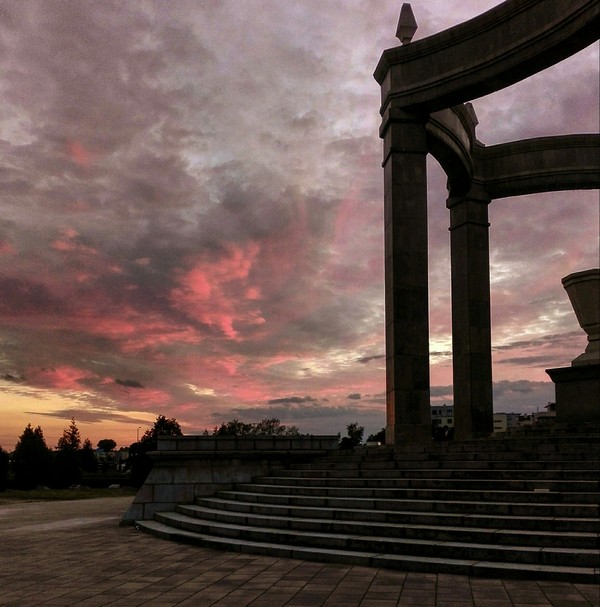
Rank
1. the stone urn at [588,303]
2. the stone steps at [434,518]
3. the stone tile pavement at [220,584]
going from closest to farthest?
the stone tile pavement at [220,584], the stone steps at [434,518], the stone urn at [588,303]

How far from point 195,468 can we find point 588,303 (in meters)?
13.8

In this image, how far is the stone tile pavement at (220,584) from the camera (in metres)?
8.09

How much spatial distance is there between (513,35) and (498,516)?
15.4 metres

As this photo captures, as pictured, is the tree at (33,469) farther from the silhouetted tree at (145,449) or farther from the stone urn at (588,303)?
the stone urn at (588,303)

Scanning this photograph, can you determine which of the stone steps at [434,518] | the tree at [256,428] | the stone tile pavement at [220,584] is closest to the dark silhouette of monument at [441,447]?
the stone steps at [434,518]

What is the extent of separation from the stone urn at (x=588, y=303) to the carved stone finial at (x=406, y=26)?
10.1m

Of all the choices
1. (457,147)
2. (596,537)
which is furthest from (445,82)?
(596,537)

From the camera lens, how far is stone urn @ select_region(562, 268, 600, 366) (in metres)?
21.6

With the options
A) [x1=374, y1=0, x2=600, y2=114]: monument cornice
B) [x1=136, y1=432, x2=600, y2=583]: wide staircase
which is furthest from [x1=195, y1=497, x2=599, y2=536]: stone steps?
[x1=374, y1=0, x2=600, y2=114]: monument cornice

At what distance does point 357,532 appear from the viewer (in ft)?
37.6

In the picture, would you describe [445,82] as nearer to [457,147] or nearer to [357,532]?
[457,147]

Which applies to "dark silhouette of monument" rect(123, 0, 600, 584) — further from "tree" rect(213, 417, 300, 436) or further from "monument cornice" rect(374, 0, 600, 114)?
"tree" rect(213, 417, 300, 436)

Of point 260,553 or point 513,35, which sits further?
point 513,35

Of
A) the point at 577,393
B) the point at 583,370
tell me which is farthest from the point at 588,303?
the point at 577,393
